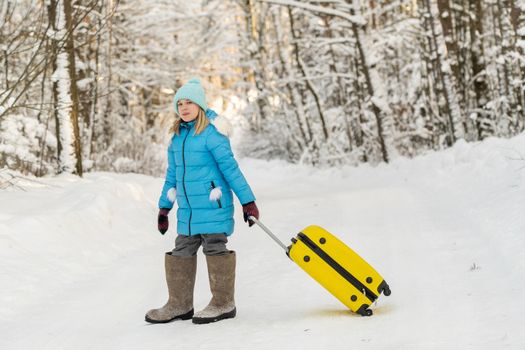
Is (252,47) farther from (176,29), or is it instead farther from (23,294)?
(23,294)

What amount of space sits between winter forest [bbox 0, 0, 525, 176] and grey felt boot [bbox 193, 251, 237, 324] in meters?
4.60

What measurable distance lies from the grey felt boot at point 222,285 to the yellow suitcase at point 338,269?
39 centimetres

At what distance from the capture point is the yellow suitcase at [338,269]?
3.92 m

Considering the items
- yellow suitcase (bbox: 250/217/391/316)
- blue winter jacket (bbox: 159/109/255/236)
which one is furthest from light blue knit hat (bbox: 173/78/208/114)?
yellow suitcase (bbox: 250/217/391/316)

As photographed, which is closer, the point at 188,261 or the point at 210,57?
the point at 188,261

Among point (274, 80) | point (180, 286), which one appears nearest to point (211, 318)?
point (180, 286)

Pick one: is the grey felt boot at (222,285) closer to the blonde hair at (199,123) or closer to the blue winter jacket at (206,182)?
the blue winter jacket at (206,182)

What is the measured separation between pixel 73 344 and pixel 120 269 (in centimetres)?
211

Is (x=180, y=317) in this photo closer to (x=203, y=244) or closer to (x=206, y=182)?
(x=203, y=244)

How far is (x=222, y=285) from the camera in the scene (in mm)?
4184

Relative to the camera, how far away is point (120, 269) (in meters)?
5.90

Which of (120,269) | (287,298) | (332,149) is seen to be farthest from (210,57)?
(287,298)

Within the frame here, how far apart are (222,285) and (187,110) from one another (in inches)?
49.2

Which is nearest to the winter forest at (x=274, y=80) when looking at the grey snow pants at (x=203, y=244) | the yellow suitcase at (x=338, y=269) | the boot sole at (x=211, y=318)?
the grey snow pants at (x=203, y=244)
